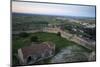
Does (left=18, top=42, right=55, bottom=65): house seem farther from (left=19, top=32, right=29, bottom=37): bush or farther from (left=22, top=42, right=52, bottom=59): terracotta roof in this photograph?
(left=19, top=32, right=29, bottom=37): bush

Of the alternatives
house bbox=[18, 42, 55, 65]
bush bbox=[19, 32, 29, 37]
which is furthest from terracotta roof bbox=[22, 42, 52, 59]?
bush bbox=[19, 32, 29, 37]

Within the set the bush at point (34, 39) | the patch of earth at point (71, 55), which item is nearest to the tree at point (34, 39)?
the bush at point (34, 39)

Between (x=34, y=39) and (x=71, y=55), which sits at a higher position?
(x=34, y=39)

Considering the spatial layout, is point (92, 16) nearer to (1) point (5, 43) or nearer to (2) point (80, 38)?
(2) point (80, 38)

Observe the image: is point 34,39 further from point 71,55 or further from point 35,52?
point 71,55

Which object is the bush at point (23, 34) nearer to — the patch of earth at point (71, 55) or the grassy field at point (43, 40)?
the grassy field at point (43, 40)

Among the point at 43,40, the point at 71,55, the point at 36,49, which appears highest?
the point at 43,40

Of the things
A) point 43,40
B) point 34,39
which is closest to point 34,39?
point 34,39
